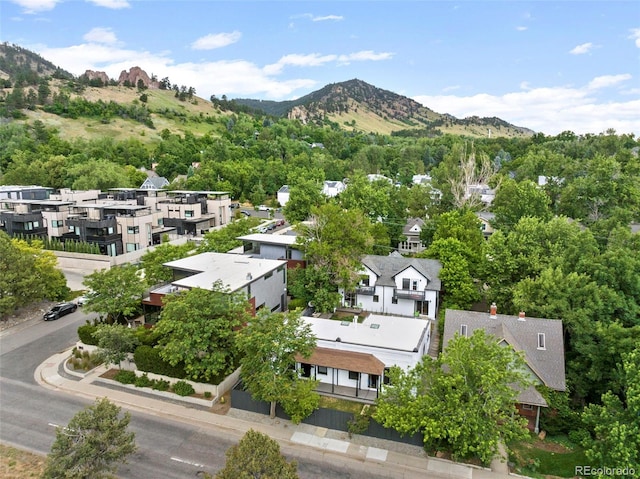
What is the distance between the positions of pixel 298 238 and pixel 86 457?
29.2 m

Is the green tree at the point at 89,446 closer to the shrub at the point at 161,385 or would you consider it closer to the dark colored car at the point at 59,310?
the shrub at the point at 161,385

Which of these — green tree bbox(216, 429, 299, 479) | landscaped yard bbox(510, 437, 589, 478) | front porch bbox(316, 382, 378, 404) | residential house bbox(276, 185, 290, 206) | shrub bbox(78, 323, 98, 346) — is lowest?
landscaped yard bbox(510, 437, 589, 478)

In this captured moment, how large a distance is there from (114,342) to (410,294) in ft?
85.5

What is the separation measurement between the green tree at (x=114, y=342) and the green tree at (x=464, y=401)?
18.0 metres

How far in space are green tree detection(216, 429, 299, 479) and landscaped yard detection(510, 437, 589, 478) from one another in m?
13.9

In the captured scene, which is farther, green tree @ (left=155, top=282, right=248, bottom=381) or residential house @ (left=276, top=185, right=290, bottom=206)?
residential house @ (left=276, top=185, right=290, bottom=206)

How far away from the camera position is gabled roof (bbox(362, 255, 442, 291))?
42.7 metres

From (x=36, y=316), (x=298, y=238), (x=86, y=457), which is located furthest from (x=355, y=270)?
(x=36, y=316)

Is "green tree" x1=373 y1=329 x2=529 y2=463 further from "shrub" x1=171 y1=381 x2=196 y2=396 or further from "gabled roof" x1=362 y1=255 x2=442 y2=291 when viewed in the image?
"gabled roof" x1=362 y1=255 x2=442 y2=291

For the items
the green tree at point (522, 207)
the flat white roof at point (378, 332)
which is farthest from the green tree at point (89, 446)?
the green tree at point (522, 207)

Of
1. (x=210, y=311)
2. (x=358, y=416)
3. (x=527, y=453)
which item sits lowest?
(x=527, y=453)

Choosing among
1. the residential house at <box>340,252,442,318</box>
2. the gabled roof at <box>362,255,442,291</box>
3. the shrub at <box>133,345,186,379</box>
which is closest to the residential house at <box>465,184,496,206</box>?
the gabled roof at <box>362,255,442,291</box>

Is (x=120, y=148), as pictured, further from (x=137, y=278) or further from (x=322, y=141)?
(x=137, y=278)

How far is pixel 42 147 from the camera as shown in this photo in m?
112
